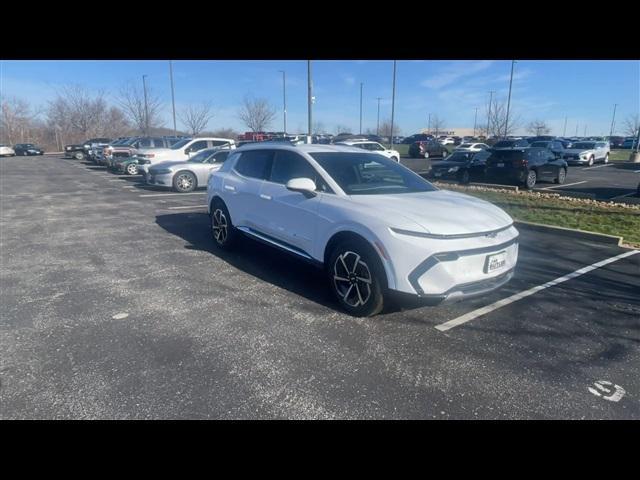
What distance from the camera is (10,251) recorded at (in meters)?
6.25

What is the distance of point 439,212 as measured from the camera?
11.8ft

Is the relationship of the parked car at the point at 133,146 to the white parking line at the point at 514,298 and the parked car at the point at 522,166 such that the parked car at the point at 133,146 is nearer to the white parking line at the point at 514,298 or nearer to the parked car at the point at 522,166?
the parked car at the point at 522,166

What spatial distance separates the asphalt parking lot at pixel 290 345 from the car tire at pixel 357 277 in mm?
152

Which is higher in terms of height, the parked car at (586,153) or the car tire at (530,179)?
the parked car at (586,153)

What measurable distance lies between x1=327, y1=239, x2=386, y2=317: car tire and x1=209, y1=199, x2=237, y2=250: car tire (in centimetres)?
250

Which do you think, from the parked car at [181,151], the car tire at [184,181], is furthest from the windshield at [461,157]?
the car tire at [184,181]

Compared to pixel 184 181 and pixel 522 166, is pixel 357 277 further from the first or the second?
pixel 522 166

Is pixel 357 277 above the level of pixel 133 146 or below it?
below

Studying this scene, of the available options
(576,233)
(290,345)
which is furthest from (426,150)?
(290,345)

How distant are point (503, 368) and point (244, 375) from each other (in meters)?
2.05

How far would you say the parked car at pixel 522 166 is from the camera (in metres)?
13.9

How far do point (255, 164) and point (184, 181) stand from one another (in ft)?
29.0
